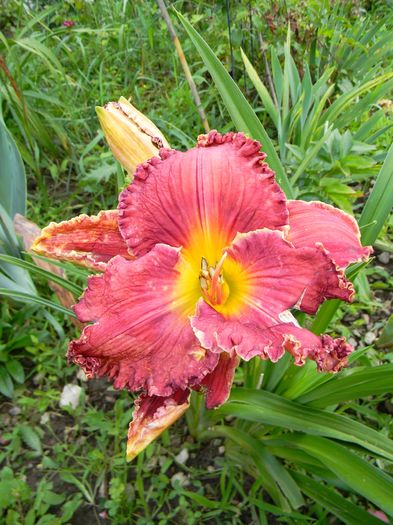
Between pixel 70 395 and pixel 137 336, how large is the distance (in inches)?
38.8

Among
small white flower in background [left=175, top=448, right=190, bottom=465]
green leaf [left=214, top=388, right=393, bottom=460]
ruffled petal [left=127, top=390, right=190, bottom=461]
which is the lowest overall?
small white flower in background [left=175, top=448, right=190, bottom=465]

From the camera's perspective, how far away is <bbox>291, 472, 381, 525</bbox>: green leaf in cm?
102

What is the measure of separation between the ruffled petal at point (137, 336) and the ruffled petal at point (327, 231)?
0.24 m

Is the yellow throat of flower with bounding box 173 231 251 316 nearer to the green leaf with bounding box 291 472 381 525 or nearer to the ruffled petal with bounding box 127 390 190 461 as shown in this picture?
the ruffled petal with bounding box 127 390 190 461

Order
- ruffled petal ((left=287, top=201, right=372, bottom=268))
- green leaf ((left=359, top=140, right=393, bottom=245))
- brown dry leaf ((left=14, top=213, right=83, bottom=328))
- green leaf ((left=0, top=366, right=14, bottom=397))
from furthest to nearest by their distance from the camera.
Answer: green leaf ((left=0, top=366, right=14, bottom=397)) → brown dry leaf ((left=14, top=213, right=83, bottom=328)) → green leaf ((left=359, top=140, right=393, bottom=245)) → ruffled petal ((left=287, top=201, right=372, bottom=268))

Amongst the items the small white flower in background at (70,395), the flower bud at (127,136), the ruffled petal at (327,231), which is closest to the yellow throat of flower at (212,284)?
the ruffled petal at (327,231)

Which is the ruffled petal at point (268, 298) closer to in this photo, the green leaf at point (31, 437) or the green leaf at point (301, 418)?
the green leaf at point (301, 418)

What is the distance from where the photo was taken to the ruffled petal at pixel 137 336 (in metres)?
0.69

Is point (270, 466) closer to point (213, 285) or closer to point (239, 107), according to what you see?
point (213, 285)

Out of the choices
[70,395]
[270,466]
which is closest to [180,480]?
[270,466]

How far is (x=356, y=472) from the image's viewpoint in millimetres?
913

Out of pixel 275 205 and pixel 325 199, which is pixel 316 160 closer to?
pixel 325 199

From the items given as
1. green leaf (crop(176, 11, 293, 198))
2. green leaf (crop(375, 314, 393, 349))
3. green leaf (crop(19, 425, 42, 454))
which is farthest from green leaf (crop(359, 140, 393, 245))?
green leaf (crop(19, 425, 42, 454))

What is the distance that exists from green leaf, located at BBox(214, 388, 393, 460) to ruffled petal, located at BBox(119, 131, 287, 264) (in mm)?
432
